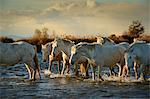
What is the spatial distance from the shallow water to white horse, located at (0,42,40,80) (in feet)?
1.82

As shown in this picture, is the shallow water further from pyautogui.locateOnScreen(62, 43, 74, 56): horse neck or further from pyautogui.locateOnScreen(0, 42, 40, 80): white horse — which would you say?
pyautogui.locateOnScreen(62, 43, 74, 56): horse neck

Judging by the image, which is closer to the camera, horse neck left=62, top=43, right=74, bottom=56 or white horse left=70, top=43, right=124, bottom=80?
white horse left=70, top=43, right=124, bottom=80

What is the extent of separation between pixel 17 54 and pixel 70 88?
2.39 meters

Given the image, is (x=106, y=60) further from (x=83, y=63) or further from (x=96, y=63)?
(x=83, y=63)

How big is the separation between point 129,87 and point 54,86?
2100mm

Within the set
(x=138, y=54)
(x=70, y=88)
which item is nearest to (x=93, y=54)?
(x=138, y=54)

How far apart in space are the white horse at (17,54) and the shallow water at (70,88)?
556mm

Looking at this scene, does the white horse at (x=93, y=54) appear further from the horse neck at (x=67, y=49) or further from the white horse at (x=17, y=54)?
the horse neck at (x=67, y=49)

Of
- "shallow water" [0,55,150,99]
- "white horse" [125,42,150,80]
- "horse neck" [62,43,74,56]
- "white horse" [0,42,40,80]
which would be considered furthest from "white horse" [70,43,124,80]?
"horse neck" [62,43,74,56]

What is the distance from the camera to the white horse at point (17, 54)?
12016mm

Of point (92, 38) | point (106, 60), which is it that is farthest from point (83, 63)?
point (92, 38)

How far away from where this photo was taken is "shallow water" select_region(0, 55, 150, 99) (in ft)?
31.0

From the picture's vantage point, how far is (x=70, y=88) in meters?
10.7

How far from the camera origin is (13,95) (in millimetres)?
9500
